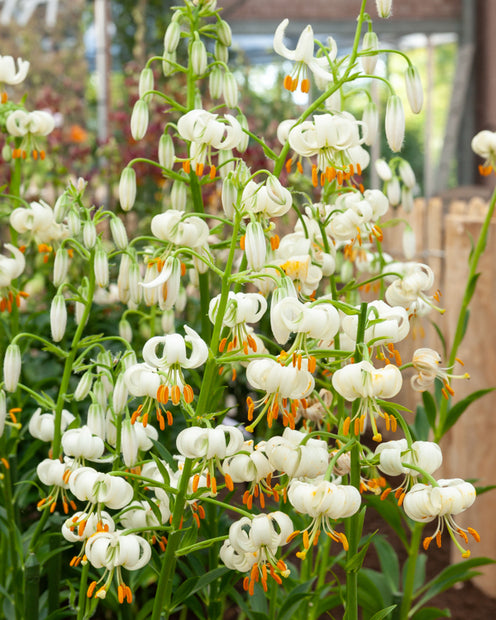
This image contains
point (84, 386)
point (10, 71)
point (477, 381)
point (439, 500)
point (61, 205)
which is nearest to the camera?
point (439, 500)

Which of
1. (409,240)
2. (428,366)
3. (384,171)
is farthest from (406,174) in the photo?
(428,366)

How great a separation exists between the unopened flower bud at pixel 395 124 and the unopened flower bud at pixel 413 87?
0.02 meters

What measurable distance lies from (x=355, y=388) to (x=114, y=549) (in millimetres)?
333

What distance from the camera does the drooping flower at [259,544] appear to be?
0.97m

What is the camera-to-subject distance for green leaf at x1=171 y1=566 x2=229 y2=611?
1.14m

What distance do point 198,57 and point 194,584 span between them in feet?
2.54

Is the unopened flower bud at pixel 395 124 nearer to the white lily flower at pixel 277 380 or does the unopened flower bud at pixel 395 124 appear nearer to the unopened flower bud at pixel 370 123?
the unopened flower bud at pixel 370 123

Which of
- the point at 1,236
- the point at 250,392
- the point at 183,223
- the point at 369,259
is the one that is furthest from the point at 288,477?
the point at 1,236

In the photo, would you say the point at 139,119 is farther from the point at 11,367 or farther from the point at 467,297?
the point at 467,297

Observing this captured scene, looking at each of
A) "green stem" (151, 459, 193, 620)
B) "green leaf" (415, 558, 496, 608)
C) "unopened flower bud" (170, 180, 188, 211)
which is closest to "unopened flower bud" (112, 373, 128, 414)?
"green stem" (151, 459, 193, 620)

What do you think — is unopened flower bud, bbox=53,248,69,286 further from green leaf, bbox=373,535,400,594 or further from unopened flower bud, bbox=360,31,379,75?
green leaf, bbox=373,535,400,594

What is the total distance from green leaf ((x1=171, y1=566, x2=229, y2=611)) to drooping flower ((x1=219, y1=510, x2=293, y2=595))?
11 centimetres

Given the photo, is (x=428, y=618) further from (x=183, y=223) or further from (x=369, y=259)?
(x=183, y=223)

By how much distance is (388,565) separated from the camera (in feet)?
5.66
